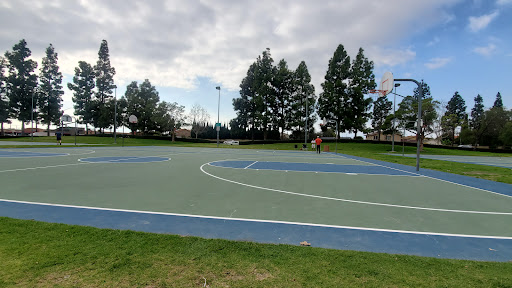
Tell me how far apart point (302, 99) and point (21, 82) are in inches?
2182

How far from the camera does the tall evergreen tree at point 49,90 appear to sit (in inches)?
1932

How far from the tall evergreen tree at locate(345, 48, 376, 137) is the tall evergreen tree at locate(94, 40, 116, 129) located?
160 feet

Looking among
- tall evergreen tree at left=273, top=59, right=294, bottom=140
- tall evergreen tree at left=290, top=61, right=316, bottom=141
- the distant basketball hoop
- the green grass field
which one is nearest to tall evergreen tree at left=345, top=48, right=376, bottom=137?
tall evergreen tree at left=290, top=61, right=316, bottom=141

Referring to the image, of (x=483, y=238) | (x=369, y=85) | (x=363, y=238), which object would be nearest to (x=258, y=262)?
(x=363, y=238)

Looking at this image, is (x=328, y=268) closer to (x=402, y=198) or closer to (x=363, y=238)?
(x=363, y=238)

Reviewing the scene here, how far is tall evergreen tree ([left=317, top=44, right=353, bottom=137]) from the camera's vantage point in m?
46.6

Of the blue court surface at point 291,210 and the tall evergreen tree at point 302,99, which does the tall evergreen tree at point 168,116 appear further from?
the blue court surface at point 291,210

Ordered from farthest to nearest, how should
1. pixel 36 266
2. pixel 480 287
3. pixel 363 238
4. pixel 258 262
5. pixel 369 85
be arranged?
1. pixel 369 85
2. pixel 363 238
3. pixel 258 262
4. pixel 36 266
5. pixel 480 287

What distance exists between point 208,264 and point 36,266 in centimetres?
180

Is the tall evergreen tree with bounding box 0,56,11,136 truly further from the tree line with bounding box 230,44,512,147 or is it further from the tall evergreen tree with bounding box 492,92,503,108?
the tall evergreen tree with bounding box 492,92,503,108

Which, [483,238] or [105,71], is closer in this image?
[483,238]

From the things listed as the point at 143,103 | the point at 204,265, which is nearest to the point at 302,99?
the point at 143,103

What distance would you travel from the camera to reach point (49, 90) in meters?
49.5

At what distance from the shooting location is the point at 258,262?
278 cm
